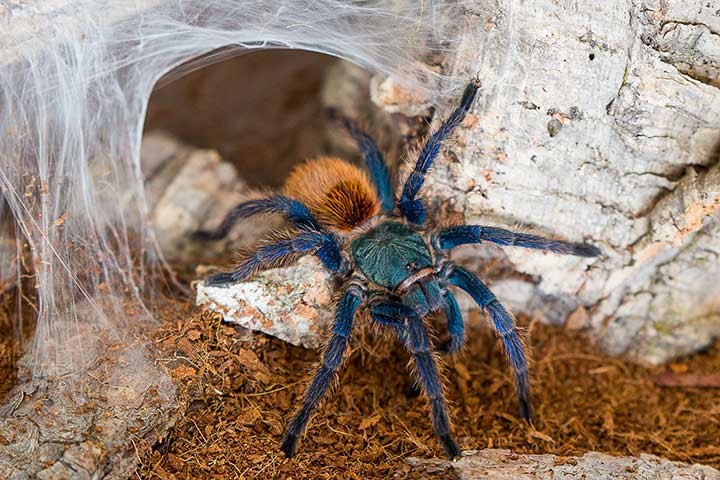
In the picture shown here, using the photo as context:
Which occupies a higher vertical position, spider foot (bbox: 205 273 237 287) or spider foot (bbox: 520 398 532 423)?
spider foot (bbox: 205 273 237 287)

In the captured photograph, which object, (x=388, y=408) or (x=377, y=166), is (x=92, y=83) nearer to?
(x=377, y=166)

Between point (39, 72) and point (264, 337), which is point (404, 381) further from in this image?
point (39, 72)

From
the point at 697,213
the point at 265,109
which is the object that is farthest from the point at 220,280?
the point at 265,109

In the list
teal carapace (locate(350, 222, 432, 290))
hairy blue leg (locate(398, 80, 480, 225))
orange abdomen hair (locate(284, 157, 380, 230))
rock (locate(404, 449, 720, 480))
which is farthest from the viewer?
orange abdomen hair (locate(284, 157, 380, 230))

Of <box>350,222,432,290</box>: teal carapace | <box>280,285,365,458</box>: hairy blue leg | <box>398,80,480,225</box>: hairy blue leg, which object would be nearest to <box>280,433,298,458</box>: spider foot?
<box>280,285,365,458</box>: hairy blue leg

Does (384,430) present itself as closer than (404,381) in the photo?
Yes

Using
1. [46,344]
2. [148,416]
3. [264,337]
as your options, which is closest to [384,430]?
[264,337]

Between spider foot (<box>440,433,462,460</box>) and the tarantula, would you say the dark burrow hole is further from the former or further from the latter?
spider foot (<box>440,433,462,460</box>)
